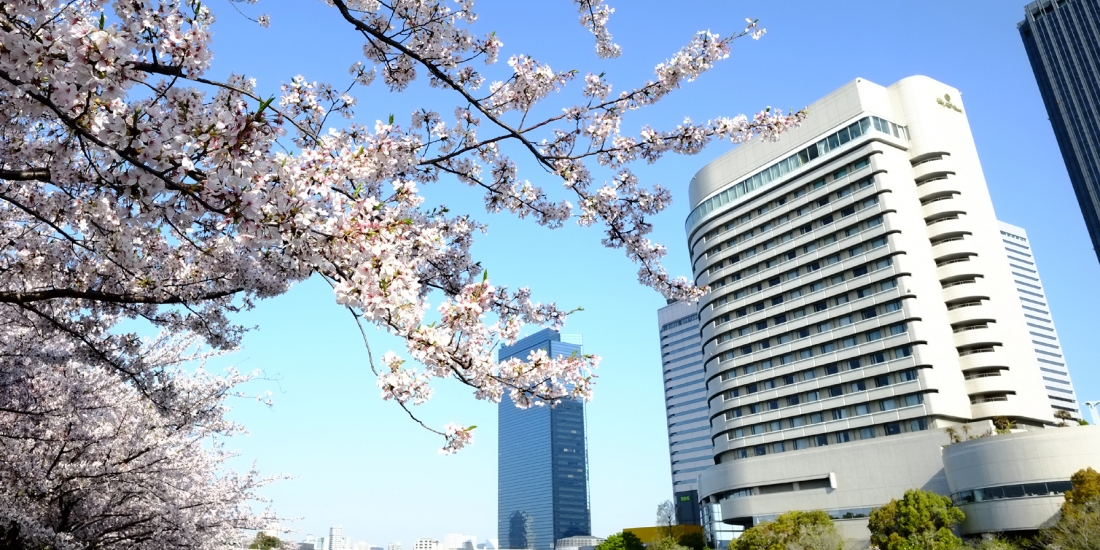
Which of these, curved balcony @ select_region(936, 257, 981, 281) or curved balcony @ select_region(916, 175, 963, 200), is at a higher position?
curved balcony @ select_region(916, 175, 963, 200)

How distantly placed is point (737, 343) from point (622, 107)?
57.2 meters

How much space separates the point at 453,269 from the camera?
8.09 metres

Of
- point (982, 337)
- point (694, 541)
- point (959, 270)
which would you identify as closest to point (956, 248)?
point (959, 270)

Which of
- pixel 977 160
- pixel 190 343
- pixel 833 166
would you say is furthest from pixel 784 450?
pixel 190 343

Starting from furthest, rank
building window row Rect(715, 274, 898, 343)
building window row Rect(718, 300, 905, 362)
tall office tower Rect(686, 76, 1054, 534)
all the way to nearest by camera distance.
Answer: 1. building window row Rect(715, 274, 898, 343)
2. building window row Rect(718, 300, 905, 362)
3. tall office tower Rect(686, 76, 1054, 534)

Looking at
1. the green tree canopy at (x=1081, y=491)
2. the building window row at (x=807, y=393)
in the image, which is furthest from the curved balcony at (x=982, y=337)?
the green tree canopy at (x=1081, y=491)

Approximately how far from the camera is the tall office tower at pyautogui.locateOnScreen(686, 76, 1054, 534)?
161 ft

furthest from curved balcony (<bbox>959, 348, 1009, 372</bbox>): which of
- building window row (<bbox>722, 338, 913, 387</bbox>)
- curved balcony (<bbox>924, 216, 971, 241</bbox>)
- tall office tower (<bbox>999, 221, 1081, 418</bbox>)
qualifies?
tall office tower (<bbox>999, 221, 1081, 418</bbox>)

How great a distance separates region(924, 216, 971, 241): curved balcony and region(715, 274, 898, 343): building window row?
6181mm

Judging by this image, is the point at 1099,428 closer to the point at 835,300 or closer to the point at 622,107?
the point at 835,300

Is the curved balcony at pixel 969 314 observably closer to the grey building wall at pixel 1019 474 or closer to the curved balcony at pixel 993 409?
the curved balcony at pixel 993 409

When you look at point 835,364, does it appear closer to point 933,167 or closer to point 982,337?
point 982,337

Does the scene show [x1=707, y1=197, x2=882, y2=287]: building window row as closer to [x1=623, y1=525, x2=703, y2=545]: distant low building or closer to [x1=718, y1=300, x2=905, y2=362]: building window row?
[x1=718, y1=300, x2=905, y2=362]: building window row

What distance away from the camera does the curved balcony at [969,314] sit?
166 ft
